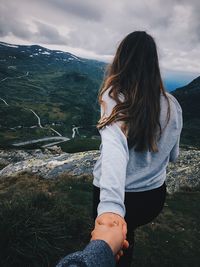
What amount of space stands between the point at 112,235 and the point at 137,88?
5.04 feet

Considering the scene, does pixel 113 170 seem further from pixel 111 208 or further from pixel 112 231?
pixel 112 231

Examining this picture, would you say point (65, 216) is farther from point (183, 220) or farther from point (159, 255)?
point (183, 220)

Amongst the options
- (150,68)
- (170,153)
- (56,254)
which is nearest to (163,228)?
(56,254)

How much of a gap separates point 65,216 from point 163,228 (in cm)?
371

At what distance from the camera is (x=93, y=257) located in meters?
1.50

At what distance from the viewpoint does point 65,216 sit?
358 inches

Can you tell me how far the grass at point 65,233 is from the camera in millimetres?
6945

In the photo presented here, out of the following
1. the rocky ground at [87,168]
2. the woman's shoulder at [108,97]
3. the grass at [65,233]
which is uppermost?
the woman's shoulder at [108,97]

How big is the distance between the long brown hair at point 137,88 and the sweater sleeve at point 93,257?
3.70 ft

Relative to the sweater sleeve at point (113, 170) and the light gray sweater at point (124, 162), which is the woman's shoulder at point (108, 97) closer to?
the light gray sweater at point (124, 162)

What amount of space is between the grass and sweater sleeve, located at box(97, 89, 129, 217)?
5.35 m

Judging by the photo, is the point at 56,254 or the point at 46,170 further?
the point at 46,170

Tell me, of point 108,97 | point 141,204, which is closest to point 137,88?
point 108,97

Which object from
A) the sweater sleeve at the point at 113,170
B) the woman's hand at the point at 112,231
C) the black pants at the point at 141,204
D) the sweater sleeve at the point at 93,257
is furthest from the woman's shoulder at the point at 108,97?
the sweater sleeve at the point at 93,257
